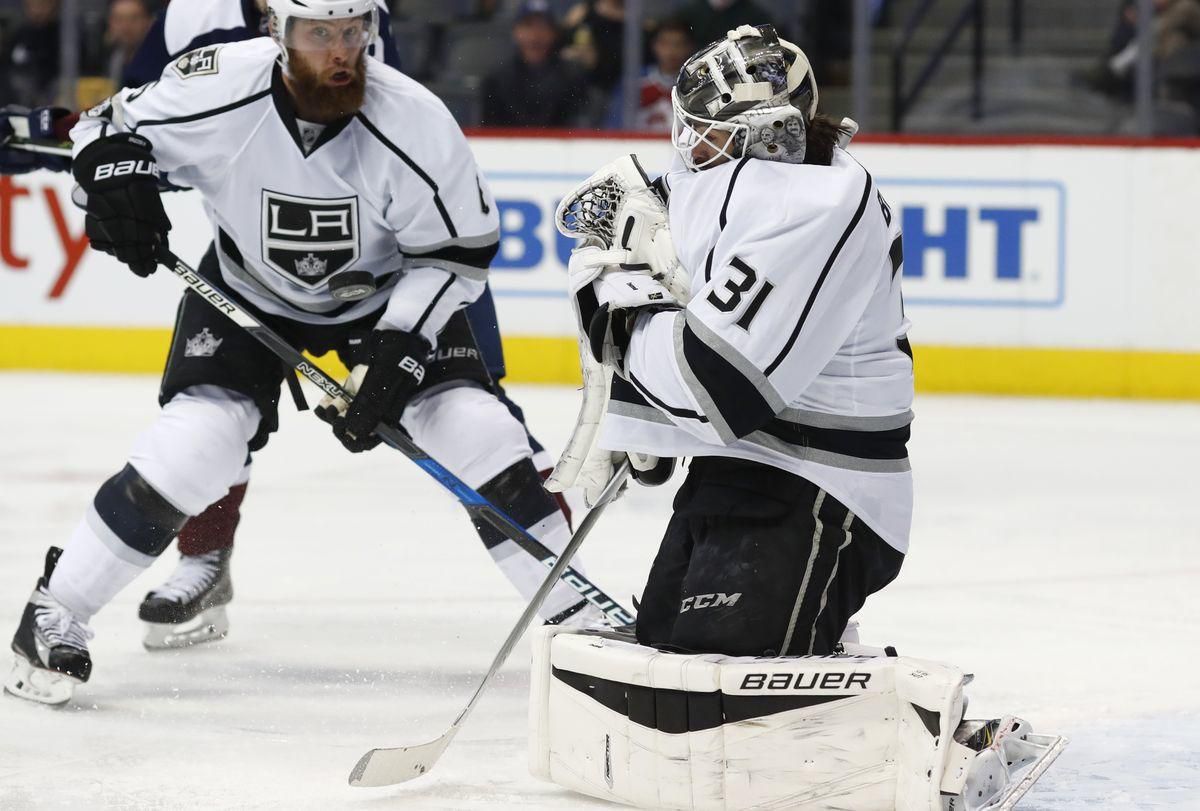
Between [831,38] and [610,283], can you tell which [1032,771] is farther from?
[831,38]

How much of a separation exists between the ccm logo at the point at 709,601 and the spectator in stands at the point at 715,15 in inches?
168

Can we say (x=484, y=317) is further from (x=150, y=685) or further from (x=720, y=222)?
(x=720, y=222)

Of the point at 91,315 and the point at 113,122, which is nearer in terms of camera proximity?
the point at 113,122

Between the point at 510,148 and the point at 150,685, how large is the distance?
3.60m

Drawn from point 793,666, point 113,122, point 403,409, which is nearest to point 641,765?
point 793,666

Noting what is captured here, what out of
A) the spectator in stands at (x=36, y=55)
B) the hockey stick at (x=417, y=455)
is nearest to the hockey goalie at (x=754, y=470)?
the hockey stick at (x=417, y=455)

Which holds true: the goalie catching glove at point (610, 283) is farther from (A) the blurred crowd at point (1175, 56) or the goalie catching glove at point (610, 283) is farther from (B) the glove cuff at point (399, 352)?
(A) the blurred crowd at point (1175, 56)

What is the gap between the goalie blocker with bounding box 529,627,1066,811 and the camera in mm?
2152

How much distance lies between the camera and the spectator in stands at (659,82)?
253 inches

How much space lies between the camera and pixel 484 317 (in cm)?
335

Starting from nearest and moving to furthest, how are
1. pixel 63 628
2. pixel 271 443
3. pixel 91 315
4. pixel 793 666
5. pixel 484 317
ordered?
pixel 793 666 < pixel 63 628 < pixel 484 317 < pixel 271 443 < pixel 91 315

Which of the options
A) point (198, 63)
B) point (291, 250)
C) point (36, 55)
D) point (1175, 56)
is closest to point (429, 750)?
point (291, 250)

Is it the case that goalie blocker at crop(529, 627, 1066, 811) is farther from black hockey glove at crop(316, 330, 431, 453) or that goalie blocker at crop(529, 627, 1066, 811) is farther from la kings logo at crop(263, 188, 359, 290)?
la kings logo at crop(263, 188, 359, 290)

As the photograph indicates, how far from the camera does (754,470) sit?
7.70 ft
